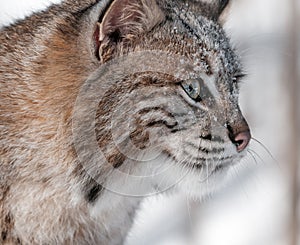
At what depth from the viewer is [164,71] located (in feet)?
7.14

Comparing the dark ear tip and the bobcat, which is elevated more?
the dark ear tip

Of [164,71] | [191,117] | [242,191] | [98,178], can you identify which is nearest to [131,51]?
[164,71]

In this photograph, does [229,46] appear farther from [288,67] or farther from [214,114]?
[288,67]

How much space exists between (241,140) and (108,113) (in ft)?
1.30

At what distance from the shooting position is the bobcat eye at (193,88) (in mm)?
2184

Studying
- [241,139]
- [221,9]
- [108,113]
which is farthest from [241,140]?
[221,9]

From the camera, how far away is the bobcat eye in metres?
2.18

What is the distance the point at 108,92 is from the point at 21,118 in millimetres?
→ 293

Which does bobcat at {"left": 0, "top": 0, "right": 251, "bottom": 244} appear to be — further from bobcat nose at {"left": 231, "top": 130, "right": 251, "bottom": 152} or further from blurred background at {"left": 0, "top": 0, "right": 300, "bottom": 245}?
blurred background at {"left": 0, "top": 0, "right": 300, "bottom": 245}

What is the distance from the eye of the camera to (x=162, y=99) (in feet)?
7.16

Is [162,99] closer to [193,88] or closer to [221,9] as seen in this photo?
[193,88]

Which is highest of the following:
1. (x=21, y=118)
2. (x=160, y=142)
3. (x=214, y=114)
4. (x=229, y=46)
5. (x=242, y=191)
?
(x=229, y=46)

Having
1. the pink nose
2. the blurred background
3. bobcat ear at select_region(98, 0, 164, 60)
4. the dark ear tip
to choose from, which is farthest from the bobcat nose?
the blurred background

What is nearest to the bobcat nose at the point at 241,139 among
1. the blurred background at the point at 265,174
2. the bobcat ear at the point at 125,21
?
the bobcat ear at the point at 125,21
